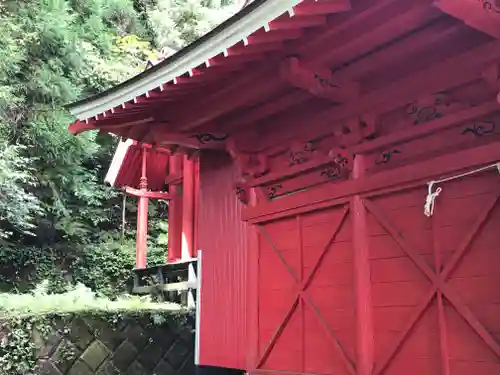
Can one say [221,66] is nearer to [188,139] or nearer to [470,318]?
[188,139]

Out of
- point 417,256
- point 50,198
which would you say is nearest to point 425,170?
point 417,256

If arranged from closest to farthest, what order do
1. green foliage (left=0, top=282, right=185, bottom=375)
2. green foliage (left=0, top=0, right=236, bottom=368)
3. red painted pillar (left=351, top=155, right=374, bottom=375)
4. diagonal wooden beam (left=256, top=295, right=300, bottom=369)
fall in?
red painted pillar (left=351, top=155, right=374, bottom=375) → diagonal wooden beam (left=256, top=295, right=300, bottom=369) → green foliage (left=0, top=282, right=185, bottom=375) → green foliage (left=0, top=0, right=236, bottom=368)

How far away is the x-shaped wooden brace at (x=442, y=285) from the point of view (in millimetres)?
3078

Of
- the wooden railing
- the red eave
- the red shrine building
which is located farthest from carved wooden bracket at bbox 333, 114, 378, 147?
the wooden railing

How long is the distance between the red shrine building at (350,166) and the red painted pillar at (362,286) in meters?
0.01

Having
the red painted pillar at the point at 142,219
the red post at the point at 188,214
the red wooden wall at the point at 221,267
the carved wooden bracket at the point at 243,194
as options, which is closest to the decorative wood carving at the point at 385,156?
the carved wooden bracket at the point at 243,194

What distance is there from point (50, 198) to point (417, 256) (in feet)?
43.9

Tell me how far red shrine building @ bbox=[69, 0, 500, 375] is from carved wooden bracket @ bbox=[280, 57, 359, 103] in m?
0.01

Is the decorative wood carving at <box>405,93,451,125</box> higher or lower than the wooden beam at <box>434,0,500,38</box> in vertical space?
lower

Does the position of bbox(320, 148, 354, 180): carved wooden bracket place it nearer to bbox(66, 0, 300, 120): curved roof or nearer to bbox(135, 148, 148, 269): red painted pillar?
bbox(66, 0, 300, 120): curved roof

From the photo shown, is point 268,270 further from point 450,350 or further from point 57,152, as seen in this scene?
point 57,152

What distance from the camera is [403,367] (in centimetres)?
349

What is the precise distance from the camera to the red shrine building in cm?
320

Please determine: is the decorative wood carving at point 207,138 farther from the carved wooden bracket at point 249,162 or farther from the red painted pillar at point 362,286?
the red painted pillar at point 362,286
